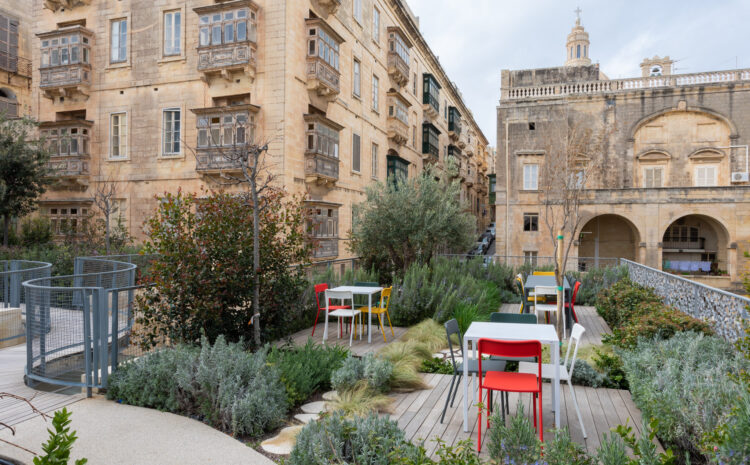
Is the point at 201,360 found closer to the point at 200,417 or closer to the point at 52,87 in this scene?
the point at 200,417

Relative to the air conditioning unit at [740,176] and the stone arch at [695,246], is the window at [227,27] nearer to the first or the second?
the stone arch at [695,246]

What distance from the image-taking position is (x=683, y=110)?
28891 millimetres

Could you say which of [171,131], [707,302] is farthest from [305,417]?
[171,131]

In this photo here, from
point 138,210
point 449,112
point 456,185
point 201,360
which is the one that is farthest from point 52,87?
point 449,112

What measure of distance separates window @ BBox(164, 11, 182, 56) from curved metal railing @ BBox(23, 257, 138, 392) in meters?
17.5

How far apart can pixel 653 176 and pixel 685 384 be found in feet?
97.7

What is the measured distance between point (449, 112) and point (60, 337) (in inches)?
1632

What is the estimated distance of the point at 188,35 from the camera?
66.8 ft

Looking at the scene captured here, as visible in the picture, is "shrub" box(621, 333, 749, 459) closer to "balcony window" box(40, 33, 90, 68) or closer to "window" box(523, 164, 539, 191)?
"window" box(523, 164, 539, 191)

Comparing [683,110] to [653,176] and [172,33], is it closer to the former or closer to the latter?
[653,176]

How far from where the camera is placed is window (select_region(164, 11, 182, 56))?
20.7 meters

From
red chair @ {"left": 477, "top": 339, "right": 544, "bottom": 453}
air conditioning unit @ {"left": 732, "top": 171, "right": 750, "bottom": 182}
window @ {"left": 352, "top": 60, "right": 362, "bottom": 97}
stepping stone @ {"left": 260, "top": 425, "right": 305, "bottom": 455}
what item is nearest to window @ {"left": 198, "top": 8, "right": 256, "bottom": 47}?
window @ {"left": 352, "top": 60, "right": 362, "bottom": 97}

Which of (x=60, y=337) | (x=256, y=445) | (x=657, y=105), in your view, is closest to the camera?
(x=256, y=445)

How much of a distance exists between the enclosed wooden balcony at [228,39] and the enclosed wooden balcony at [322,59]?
2357 millimetres
